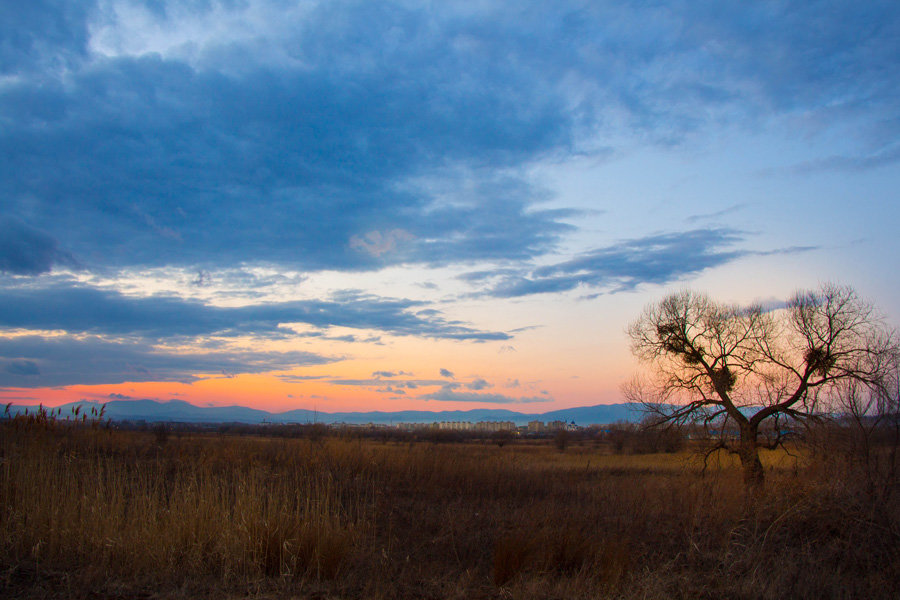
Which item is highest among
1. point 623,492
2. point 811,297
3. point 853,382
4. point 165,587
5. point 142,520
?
point 811,297

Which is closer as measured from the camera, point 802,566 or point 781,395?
point 802,566

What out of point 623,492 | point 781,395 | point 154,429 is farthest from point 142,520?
point 781,395

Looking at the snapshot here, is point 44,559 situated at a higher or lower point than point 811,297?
lower

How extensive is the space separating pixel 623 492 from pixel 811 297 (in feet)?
43.4

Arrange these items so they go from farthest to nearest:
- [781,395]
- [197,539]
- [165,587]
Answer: [781,395] < [197,539] < [165,587]

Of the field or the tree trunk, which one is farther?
the tree trunk

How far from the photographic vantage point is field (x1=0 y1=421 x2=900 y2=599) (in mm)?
6953

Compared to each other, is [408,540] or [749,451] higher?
[749,451]

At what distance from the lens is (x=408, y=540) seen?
10.4 m

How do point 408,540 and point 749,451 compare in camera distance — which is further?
point 749,451

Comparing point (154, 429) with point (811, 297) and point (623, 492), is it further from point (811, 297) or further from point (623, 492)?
point (811, 297)

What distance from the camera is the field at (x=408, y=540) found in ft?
22.8

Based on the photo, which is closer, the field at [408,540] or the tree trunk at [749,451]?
the field at [408,540]

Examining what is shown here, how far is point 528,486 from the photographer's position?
17656 mm
